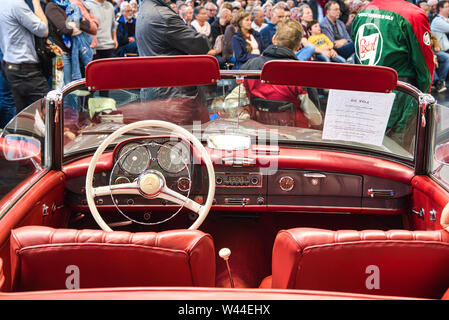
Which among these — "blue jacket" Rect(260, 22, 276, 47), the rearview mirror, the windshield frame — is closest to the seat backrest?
the windshield frame

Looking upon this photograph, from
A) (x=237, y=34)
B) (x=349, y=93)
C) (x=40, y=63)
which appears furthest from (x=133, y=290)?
(x=237, y=34)

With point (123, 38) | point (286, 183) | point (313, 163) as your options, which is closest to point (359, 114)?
point (313, 163)

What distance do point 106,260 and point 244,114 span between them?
1.68 m

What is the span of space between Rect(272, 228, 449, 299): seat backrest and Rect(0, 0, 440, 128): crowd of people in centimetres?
256

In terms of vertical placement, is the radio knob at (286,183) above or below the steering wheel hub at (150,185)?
below

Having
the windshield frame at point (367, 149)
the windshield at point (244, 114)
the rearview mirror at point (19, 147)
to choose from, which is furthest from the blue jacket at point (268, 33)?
the rearview mirror at point (19, 147)

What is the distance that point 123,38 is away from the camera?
8.02 metres

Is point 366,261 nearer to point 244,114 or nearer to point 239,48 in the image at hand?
point 244,114

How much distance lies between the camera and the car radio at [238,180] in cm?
283

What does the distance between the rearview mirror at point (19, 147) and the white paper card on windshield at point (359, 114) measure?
1.61m

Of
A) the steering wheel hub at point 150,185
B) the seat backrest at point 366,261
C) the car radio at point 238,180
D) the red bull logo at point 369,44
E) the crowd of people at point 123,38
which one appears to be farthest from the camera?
the crowd of people at point 123,38

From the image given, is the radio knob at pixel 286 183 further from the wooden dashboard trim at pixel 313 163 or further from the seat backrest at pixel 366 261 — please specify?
the seat backrest at pixel 366 261

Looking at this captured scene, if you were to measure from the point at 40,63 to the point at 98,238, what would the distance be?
395 centimetres
